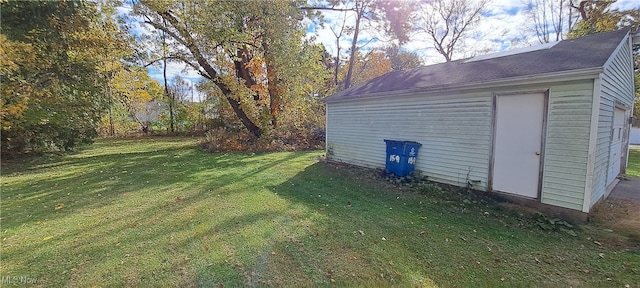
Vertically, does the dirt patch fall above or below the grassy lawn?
above

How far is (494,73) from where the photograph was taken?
492 centimetres

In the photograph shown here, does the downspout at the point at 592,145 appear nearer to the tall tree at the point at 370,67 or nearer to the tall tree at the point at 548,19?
the tall tree at the point at 548,19

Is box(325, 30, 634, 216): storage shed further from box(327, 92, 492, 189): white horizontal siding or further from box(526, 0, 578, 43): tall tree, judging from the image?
box(526, 0, 578, 43): tall tree

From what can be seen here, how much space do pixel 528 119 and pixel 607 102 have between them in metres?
1.30

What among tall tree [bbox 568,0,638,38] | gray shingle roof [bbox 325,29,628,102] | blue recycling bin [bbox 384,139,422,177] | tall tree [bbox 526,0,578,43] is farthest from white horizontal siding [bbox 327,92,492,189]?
tall tree [bbox 526,0,578,43]

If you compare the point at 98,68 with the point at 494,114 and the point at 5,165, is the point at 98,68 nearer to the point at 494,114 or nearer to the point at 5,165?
the point at 5,165

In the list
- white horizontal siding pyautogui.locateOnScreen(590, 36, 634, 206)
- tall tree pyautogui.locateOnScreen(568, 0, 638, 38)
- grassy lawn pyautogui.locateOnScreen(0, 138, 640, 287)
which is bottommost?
grassy lawn pyautogui.locateOnScreen(0, 138, 640, 287)

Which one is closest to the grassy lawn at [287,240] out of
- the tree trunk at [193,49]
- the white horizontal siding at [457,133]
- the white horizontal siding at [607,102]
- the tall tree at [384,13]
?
the white horizontal siding at [457,133]

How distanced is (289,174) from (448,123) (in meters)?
4.03

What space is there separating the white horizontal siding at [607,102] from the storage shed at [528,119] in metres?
0.02

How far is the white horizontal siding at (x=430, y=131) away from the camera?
198 inches

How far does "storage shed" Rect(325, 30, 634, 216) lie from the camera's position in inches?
152

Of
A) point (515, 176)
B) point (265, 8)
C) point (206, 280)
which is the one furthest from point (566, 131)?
point (265, 8)

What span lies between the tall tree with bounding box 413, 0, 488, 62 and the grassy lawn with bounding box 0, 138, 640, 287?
687 inches
